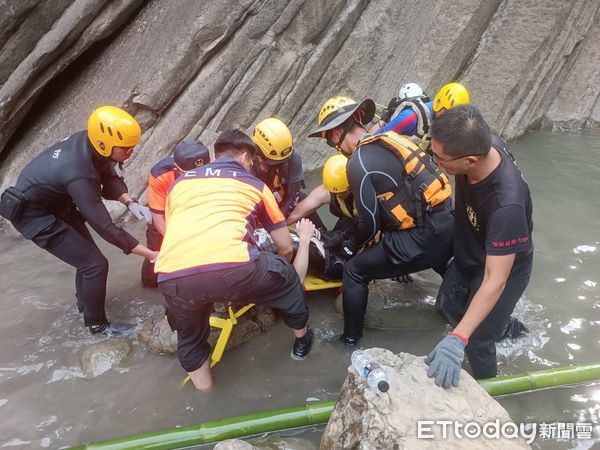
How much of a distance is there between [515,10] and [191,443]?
34.4 ft

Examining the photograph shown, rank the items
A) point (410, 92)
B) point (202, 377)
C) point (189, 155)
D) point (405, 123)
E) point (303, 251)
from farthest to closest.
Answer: point (410, 92) → point (405, 123) → point (189, 155) → point (303, 251) → point (202, 377)

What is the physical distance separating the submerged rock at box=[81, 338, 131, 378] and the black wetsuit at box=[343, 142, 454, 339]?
217 centimetres

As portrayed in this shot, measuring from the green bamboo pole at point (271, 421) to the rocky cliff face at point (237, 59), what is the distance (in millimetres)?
4972

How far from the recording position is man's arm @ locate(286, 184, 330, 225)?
4.86 metres

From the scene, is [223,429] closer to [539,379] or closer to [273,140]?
[539,379]

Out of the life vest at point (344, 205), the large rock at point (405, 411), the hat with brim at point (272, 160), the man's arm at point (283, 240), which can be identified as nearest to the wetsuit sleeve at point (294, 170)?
the hat with brim at point (272, 160)

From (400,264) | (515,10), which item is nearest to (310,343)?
(400,264)

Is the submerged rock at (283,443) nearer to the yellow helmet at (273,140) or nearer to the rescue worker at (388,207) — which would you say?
the rescue worker at (388,207)

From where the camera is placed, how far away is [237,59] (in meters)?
7.46

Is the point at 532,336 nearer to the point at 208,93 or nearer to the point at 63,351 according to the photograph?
the point at 63,351

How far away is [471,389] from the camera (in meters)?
2.57

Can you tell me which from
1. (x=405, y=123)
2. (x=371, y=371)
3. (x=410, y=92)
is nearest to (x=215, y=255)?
(x=371, y=371)

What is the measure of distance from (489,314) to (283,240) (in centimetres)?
172

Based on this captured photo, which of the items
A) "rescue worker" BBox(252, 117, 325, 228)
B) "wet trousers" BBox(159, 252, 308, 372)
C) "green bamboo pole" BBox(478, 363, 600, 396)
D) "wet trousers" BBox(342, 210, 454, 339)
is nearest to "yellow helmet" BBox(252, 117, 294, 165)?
"rescue worker" BBox(252, 117, 325, 228)
